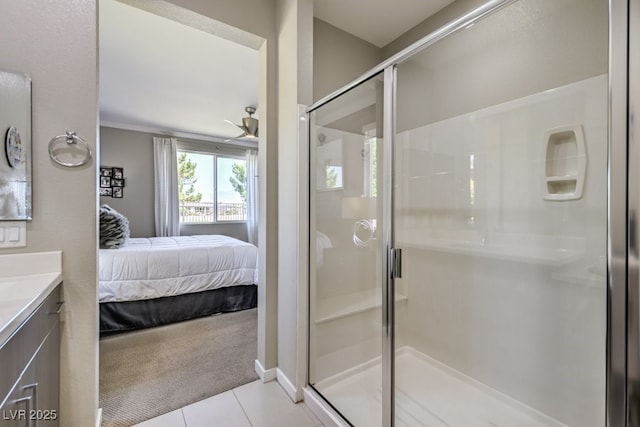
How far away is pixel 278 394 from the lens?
1.82 metres

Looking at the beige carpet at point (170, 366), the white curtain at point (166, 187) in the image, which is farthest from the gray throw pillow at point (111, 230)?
the white curtain at point (166, 187)

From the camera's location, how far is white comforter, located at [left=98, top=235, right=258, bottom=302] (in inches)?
104

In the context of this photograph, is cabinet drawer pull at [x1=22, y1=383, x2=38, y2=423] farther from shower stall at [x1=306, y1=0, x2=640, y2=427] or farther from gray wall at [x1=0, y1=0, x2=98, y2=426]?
shower stall at [x1=306, y1=0, x2=640, y2=427]

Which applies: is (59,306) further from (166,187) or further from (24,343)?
(166,187)

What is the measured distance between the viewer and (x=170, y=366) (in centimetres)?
211

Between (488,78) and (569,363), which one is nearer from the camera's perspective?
(569,363)

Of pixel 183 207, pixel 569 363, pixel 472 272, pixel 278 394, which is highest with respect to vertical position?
pixel 183 207

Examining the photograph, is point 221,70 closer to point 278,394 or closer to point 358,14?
point 358,14

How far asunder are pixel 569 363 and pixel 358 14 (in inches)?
101

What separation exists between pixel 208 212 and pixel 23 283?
4624 millimetres

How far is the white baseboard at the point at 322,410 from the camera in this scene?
4.96 ft

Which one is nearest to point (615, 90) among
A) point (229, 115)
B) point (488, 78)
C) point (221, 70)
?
point (488, 78)

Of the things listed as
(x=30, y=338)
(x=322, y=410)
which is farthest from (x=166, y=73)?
(x=322, y=410)

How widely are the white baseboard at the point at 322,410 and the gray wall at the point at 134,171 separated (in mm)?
4474
